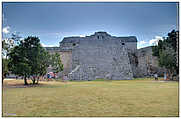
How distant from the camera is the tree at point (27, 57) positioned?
5.55 meters

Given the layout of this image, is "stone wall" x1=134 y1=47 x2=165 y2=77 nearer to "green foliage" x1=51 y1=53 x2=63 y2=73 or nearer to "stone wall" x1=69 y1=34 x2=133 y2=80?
"stone wall" x1=69 y1=34 x2=133 y2=80

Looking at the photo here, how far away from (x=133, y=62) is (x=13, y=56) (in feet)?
38.6

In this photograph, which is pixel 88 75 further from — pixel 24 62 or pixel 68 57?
pixel 24 62

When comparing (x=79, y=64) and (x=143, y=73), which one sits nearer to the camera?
(x=79, y=64)

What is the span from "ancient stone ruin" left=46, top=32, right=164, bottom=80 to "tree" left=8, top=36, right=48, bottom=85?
458 centimetres

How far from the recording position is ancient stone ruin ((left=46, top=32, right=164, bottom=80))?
11079 millimetres

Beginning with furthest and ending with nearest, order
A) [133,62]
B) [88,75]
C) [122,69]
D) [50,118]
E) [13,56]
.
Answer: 1. [133,62]
2. [122,69]
3. [88,75]
4. [13,56]
5. [50,118]

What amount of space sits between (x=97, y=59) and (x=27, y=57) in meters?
6.78

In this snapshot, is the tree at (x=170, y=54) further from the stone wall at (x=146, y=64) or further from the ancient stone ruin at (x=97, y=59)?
the stone wall at (x=146, y=64)

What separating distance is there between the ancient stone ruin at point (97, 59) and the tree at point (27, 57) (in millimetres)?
4579

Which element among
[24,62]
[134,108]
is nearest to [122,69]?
[24,62]

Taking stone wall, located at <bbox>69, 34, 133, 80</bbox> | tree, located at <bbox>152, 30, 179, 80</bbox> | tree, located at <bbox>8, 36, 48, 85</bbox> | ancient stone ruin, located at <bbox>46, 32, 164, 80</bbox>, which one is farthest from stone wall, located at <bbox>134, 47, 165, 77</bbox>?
tree, located at <bbox>8, 36, 48, 85</bbox>

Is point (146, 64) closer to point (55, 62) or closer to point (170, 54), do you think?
point (170, 54)

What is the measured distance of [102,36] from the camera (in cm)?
1243
